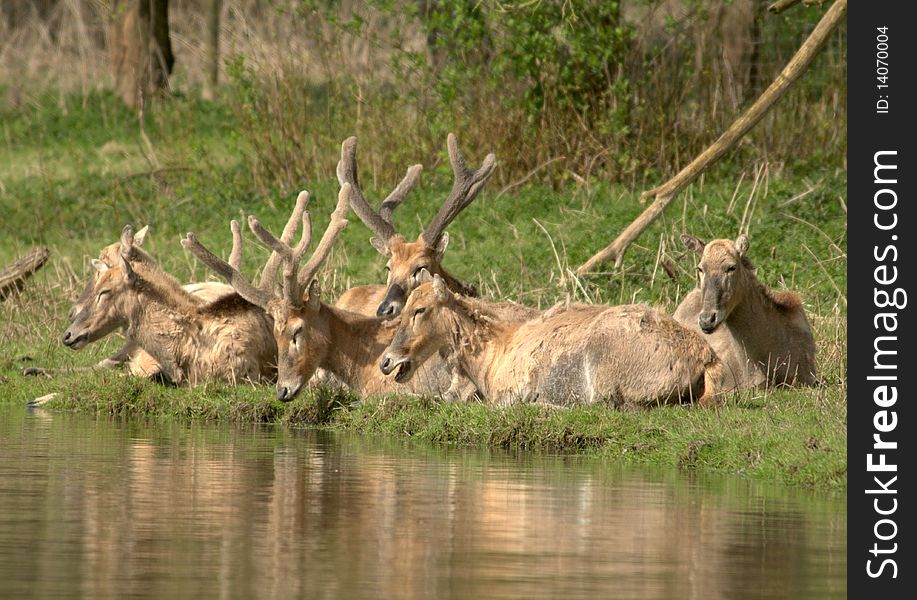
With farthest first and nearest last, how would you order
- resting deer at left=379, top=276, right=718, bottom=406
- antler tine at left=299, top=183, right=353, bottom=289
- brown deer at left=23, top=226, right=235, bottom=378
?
brown deer at left=23, top=226, right=235, bottom=378
antler tine at left=299, top=183, right=353, bottom=289
resting deer at left=379, top=276, right=718, bottom=406

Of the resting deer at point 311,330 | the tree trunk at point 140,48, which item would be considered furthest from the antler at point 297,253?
the tree trunk at point 140,48

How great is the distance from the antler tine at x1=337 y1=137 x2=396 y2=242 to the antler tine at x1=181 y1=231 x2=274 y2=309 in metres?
1.59

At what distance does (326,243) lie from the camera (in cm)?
1580

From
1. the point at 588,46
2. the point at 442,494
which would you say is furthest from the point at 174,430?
the point at 588,46

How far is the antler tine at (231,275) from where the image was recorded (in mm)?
15617

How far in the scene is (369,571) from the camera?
852cm

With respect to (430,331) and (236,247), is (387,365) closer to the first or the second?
(430,331)

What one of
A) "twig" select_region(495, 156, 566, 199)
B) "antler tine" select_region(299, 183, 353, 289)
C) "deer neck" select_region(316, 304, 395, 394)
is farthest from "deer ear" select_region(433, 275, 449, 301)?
"twig" select_region(495, 156, 566, 199)

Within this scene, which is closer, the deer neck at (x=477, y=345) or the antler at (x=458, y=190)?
the deer neck at (x=477, y=345)

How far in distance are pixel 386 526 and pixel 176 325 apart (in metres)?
6.93

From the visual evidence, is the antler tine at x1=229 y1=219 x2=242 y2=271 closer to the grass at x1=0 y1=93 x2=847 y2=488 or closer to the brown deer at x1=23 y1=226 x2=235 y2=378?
the brown deer at x1=23 y1=226 x2=235 y2=378

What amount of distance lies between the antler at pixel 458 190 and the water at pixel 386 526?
3.72m

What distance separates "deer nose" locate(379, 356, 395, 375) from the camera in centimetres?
1416

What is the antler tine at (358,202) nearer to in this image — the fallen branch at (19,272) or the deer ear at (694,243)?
the deer ear at (694,243)
